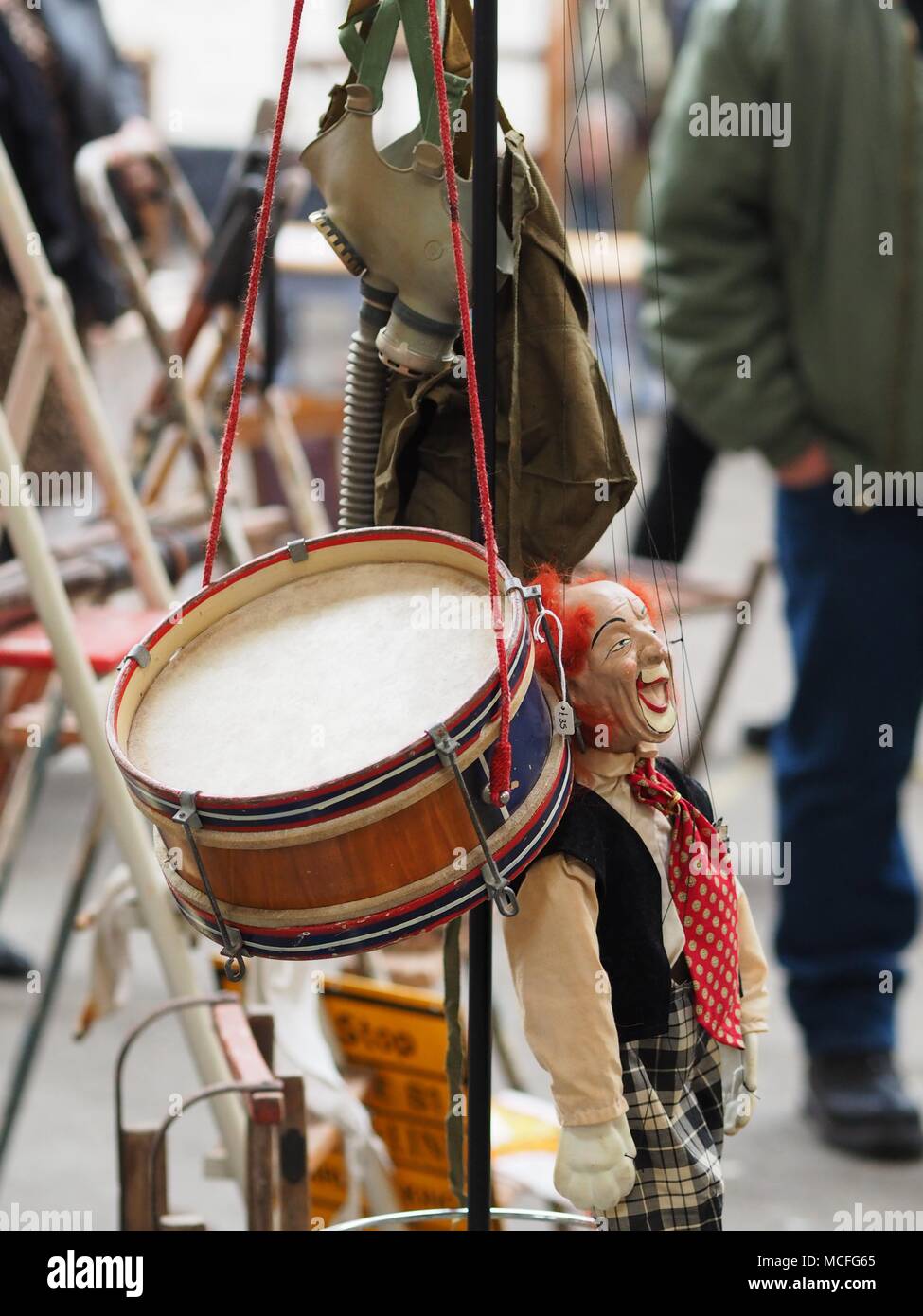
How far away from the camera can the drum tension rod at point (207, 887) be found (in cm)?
90

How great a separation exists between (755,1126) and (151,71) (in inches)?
216

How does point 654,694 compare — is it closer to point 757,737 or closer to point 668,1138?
point 668,1138

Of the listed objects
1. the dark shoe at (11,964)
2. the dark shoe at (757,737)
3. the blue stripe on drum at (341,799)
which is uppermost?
the dark shoe at (757,737)

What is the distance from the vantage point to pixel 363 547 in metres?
1.04

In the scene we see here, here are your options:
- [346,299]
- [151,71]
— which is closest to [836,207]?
[346,299]

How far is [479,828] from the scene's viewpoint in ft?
2.99

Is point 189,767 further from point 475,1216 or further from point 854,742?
point 854,742

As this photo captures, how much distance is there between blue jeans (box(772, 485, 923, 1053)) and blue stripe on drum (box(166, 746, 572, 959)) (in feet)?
4.63

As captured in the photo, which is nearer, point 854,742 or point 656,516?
point 854,742

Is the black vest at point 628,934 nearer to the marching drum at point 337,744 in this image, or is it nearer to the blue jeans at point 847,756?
the marching drum at point 337,744

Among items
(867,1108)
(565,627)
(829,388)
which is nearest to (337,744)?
(565,627)

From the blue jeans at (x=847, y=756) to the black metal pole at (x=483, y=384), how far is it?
131 cm

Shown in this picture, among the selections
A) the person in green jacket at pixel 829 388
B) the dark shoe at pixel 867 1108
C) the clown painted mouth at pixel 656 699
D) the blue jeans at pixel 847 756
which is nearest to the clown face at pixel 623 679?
the clown painted mouth at pixel 656 699

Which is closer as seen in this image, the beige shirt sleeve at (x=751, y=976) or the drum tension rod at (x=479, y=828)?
the drum tension rod at (x=479, y=828)
